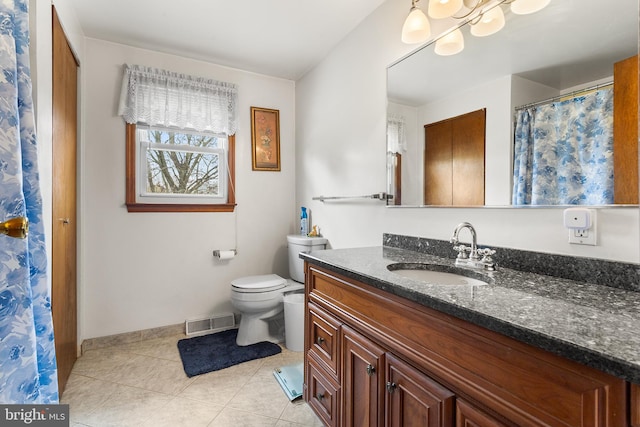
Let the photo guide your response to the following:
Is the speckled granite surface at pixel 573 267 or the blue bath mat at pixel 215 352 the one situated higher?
the speckled granite surface at pixel 573 267

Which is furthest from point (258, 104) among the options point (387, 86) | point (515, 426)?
point (515, 426)

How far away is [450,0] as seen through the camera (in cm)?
138

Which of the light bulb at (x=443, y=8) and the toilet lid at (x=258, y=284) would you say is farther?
the toilet lid at (x=258, y=284)

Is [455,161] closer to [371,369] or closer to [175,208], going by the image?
[371,369]

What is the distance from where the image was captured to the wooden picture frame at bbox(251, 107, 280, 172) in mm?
2795

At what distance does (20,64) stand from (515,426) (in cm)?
154

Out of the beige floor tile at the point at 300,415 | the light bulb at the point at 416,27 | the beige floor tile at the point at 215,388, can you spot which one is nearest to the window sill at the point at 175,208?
the beige floor tile at the point at 215,388

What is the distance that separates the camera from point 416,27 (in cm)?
147

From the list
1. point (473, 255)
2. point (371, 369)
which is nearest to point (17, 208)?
point (371, 369)

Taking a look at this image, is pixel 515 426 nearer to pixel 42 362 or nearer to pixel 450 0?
pixel 42 362

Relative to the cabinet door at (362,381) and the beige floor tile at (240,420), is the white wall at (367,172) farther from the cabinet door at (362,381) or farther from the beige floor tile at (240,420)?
the beige floor tile at (240,420)

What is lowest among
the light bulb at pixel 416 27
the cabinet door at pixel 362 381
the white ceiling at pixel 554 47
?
the cabinet door at pixel 362 381

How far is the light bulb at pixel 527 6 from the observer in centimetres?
114

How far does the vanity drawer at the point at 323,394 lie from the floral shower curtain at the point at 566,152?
3.57 feet
